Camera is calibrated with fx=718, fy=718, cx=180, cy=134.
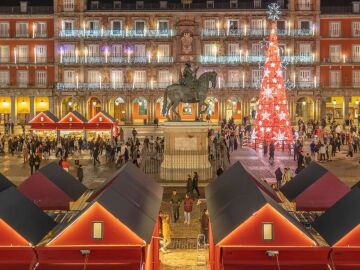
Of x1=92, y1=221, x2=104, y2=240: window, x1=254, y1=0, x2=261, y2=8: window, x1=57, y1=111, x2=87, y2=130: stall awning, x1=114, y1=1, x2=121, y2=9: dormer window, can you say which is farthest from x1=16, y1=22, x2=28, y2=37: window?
x1=92, y1=221, x2=104, y2=240: window

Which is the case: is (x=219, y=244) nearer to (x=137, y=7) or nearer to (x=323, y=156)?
(x=323, y=156)

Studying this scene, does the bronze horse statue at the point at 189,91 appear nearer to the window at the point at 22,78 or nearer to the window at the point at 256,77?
the window at the point at 256,77

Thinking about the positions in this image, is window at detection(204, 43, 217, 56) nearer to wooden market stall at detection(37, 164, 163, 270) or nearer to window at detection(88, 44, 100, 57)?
window at detection(88, 44, 100, 57)

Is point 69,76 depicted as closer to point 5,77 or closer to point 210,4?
point 5,77

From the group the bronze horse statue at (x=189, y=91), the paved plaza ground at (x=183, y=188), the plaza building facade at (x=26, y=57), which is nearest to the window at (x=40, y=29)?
the plaza building facade at (x=26, y=57)

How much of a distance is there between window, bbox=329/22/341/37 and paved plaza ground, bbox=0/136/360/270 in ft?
90.8

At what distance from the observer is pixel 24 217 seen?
13523mm

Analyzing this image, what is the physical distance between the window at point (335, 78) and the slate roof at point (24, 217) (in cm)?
6630

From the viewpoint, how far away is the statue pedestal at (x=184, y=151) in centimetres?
3241

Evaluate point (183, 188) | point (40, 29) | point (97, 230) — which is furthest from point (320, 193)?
point (40, 29)

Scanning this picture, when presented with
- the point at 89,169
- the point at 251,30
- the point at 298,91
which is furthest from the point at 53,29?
the point at 89,169

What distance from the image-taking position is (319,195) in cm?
1681

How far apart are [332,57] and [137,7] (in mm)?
21664

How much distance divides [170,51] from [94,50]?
321 inches
